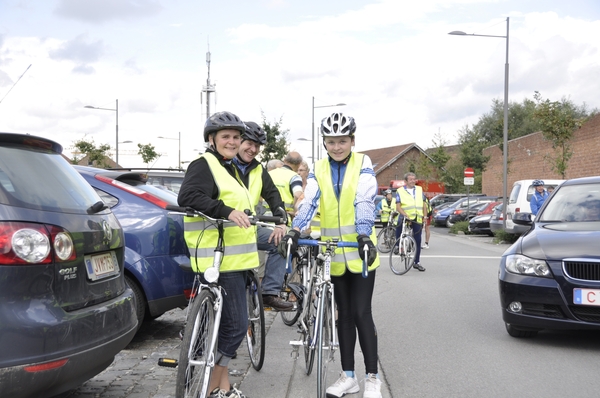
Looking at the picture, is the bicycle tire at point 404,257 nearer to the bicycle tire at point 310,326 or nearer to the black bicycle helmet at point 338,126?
the bicycle tire at point 310,326

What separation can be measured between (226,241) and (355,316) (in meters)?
1.10

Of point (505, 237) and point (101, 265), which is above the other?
point (101, 265)

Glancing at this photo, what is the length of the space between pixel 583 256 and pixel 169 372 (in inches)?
144

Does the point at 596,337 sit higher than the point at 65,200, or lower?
lower

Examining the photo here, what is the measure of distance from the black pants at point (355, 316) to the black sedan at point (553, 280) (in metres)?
2.15

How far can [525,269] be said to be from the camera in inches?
262

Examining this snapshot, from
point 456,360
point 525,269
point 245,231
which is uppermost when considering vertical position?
point 245,231

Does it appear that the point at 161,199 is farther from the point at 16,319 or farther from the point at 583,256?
the point at 583,256

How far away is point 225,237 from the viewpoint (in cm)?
453

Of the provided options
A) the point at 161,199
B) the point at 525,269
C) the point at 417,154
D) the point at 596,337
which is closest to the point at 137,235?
the point at 161,199

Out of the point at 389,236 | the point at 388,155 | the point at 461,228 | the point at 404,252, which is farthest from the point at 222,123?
the point at 388,155

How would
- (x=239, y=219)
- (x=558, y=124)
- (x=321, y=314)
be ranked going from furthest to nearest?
(x=558, y=124) → (x=321, y=314) → (x=239, y=219)

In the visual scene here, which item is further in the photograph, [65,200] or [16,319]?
[65,200]

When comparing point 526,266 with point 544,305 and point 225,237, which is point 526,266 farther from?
point 225,237
